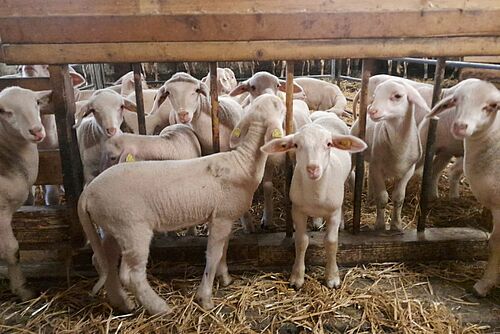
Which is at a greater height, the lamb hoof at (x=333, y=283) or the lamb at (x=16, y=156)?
the lamb at (x=16, y=156)

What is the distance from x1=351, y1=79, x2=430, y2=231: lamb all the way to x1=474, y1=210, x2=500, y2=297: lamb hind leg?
31.4 inches

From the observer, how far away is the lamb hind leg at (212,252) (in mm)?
2936

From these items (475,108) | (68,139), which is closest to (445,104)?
(475,108)

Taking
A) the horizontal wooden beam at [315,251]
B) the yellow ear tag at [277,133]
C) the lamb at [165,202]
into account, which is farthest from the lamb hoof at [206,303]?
the yellow ear tag at [277,133]

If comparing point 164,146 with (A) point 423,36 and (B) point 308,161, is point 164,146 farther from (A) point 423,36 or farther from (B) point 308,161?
(A) point 423,36

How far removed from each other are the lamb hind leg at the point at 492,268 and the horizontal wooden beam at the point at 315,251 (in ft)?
1.41

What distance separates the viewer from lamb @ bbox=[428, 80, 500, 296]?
8.95 feet

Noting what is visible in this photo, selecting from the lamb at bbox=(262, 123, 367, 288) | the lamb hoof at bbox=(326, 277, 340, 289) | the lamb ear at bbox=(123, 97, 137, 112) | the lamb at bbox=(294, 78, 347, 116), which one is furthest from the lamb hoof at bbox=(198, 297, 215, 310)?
the lamb at bbox=(294, 78, 347, 116)

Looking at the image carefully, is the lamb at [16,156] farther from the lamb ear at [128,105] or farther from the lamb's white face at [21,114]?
the lamb ear at [128,105]

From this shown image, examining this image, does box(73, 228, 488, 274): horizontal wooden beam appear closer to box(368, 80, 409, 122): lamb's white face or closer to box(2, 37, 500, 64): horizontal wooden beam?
box(368, 80, 409, 122): lamb's white face

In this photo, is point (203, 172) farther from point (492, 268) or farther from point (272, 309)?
point (492, 268)

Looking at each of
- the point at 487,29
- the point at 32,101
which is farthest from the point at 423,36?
the point at 32,101

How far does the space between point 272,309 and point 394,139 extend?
185 centimetres

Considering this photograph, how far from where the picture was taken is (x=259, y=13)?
2.97 m
